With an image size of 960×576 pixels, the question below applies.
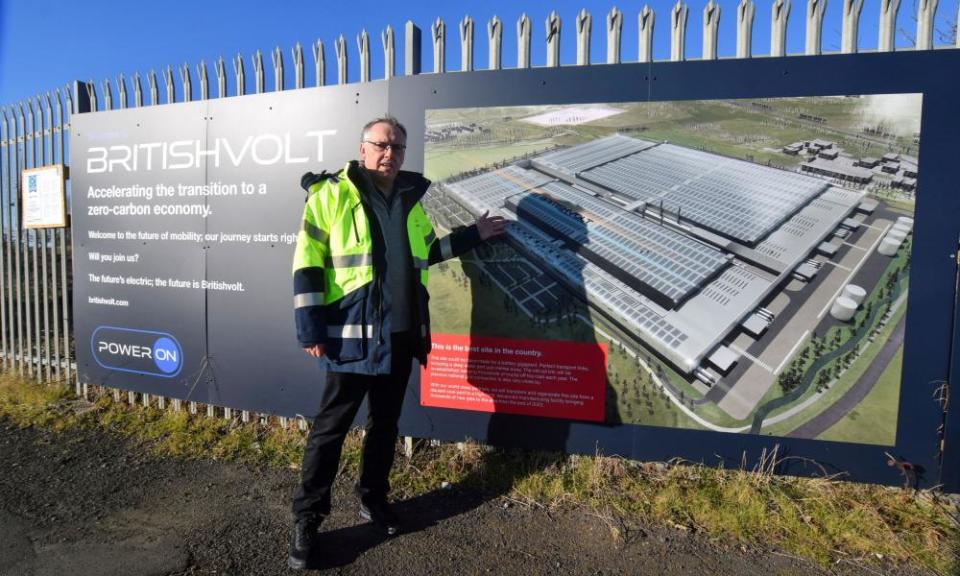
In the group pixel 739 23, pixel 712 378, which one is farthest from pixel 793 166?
pixel 712 378

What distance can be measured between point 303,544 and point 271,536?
363mm

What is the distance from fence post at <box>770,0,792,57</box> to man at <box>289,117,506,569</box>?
2282 millimetres

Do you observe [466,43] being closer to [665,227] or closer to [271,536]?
[665,227]

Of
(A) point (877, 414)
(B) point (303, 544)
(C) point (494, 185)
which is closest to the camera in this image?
(B) point (303, 544)

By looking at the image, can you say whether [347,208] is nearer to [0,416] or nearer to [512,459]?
[512,459]

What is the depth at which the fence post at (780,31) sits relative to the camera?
300 cm

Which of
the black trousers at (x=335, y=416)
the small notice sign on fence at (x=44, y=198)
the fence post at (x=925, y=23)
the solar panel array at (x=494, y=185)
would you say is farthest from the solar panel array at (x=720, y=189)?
the small notice sign on fence at (x=44, y=198)

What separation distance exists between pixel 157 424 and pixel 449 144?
3.31 metres

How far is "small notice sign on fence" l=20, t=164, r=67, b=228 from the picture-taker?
15.7ft

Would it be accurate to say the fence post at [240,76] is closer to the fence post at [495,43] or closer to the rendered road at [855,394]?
the fence post at [495,43]

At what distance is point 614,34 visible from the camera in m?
3.18

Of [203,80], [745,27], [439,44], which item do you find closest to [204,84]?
[203,80]

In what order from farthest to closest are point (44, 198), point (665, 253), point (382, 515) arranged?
point (44, 198), point (665, 253), point (382, 515)

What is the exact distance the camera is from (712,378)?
2.99m
